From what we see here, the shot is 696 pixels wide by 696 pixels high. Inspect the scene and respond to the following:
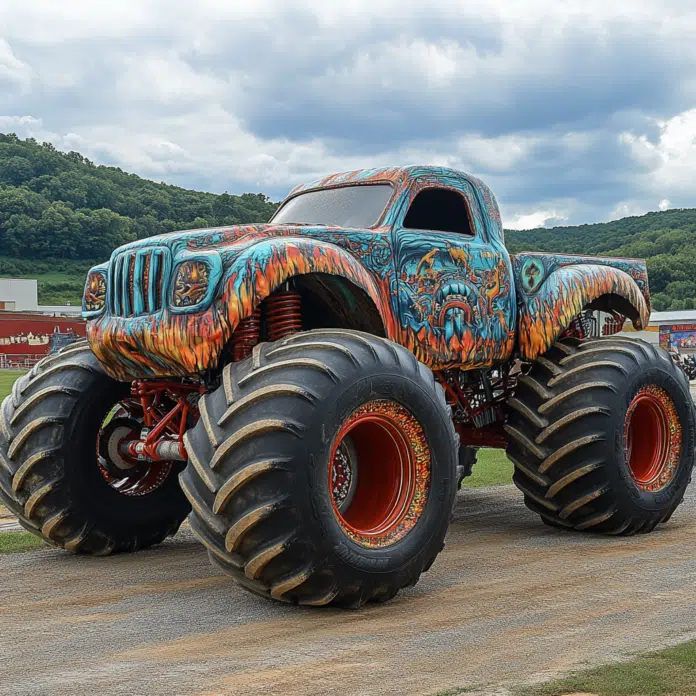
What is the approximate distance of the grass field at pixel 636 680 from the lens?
4.07 m

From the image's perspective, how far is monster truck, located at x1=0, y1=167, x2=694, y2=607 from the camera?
5336 millimetres

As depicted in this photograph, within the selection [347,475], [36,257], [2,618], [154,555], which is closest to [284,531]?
[347,475]

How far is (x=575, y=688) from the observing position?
4.12m

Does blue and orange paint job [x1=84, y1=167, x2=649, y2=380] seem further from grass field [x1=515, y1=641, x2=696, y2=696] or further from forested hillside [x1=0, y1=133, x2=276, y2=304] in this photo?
forested hillside [x1=0, y1=133, x2=276, y2=304]

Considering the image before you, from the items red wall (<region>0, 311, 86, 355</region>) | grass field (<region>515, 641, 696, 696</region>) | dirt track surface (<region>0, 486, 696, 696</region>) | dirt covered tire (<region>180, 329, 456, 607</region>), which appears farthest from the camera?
red wall (<region>0, 311, 86, 355</region>)

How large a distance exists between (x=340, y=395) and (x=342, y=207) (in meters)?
2.65

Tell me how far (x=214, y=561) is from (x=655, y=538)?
410cm

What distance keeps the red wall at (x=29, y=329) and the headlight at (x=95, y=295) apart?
203 feet

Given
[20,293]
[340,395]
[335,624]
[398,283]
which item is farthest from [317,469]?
[20,293]

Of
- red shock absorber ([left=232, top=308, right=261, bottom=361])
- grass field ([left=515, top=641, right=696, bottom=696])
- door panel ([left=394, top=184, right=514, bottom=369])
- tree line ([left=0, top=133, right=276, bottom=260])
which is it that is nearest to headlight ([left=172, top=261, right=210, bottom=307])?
red shock absorber ([left=232, top=308, right=261, bottom=361])

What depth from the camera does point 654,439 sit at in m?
8.65

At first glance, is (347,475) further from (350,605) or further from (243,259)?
(243,259)

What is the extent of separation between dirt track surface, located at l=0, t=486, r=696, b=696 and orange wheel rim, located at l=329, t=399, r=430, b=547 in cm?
46

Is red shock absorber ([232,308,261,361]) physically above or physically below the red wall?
above
